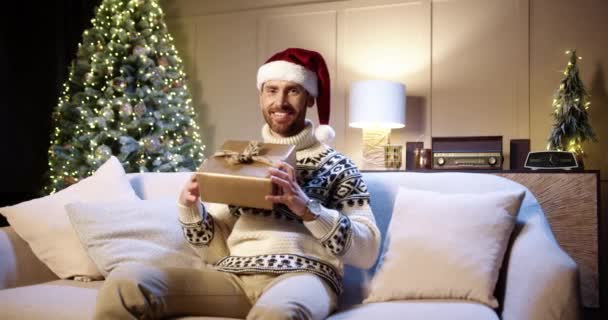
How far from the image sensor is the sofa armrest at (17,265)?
1.87m

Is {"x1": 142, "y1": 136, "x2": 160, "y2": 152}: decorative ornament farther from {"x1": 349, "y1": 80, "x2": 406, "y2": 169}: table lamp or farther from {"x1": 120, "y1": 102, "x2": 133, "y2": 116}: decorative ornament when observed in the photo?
{"x1": 349, "y1": 80, "x2": 406, "y2": 169}: table lamp

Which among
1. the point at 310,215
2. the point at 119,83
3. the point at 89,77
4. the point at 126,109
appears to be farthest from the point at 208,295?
the point at 89,77

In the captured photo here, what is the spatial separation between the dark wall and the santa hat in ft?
10.7

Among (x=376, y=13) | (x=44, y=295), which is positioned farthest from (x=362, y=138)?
(x=44, y=295)

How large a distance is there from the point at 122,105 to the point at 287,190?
2.57 meters

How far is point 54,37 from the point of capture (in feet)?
14.8

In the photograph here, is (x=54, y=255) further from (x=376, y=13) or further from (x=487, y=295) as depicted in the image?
(x=376, y=13)

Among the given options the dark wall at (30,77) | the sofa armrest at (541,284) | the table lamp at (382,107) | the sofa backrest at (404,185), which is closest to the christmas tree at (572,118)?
the table lamp at (382,107)

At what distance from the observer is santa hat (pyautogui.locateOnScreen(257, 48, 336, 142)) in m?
1.74

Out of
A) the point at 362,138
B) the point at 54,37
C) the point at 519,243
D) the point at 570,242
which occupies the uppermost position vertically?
the point at 54,37

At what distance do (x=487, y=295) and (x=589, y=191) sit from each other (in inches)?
59.8

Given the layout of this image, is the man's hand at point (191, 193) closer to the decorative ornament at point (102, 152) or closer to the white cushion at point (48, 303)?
the white cushion at point (48, 303)

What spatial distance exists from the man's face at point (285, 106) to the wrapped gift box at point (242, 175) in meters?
0.20

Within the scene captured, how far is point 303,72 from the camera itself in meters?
1.75
